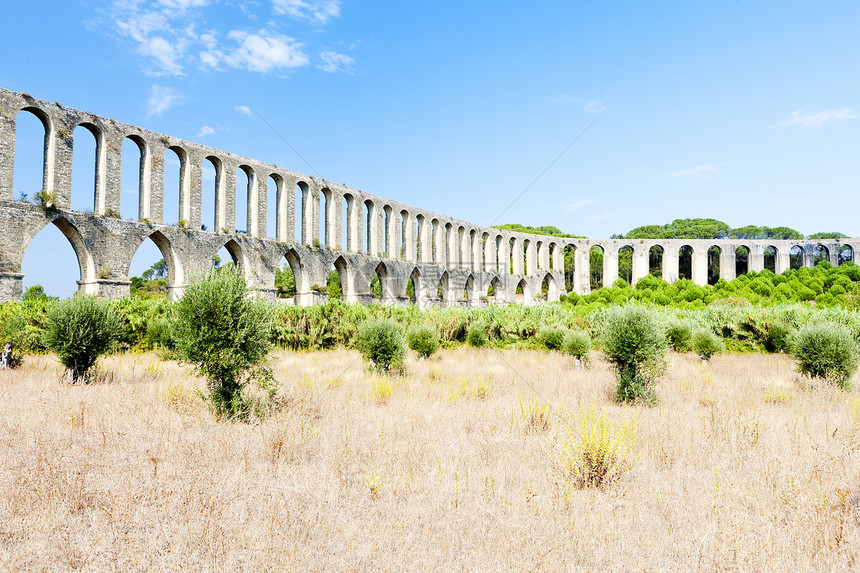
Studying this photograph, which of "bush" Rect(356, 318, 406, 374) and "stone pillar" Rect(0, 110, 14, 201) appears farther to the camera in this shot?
"stone pillar" Rect(0, 110, 14, 201)

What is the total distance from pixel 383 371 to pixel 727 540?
7276 mm

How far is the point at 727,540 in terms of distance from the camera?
3.09m

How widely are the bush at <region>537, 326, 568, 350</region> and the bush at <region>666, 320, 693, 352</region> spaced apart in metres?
2.86

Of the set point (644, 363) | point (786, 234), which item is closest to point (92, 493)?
point (644, 363)

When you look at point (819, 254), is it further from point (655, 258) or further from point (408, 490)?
point (408, 490)

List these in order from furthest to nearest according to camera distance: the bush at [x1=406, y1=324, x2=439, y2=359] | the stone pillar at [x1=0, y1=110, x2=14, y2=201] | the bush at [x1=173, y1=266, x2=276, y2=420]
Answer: the stone pillar at [x1=0, y1=110, x2=14, y2=201], the bush at [x1=406, y1=324, x2=439, y2=359], the bush at [x1=173, y1=266, x2=276, y2=420]

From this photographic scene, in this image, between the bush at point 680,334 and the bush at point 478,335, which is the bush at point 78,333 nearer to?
the bush at point 478,335

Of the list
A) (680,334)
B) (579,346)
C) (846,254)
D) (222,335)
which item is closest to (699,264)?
(846,254)

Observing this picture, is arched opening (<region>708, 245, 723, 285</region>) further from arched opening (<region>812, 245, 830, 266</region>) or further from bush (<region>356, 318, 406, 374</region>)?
bush (<region>356, 318, 406, 374</region>)

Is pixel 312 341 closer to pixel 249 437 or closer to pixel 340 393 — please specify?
pixel 340 393

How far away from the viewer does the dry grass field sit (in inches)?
115

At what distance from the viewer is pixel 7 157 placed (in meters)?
14.4

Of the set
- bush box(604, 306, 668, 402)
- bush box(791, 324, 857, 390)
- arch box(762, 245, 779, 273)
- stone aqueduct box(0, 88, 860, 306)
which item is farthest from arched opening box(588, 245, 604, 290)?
bush box(604, 306, 668, 402)

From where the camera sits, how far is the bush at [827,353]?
8.59 m
